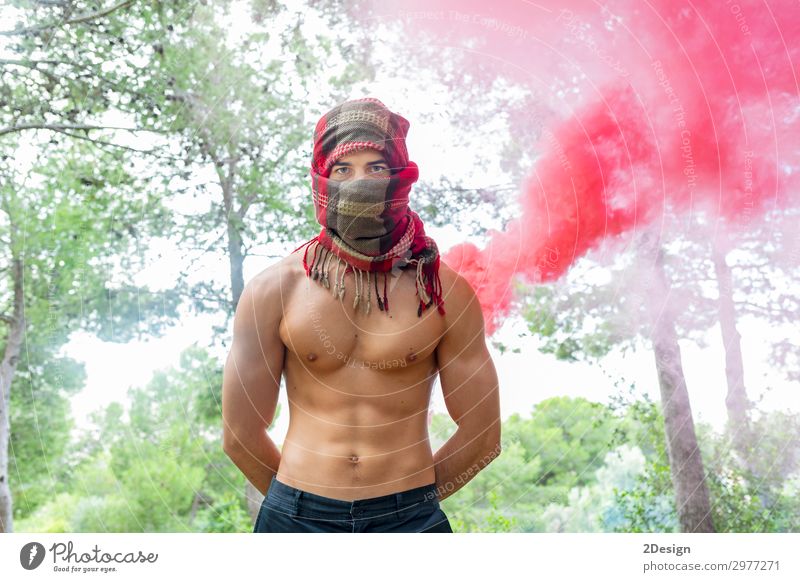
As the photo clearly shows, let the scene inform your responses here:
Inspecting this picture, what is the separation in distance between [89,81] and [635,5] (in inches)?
53.0

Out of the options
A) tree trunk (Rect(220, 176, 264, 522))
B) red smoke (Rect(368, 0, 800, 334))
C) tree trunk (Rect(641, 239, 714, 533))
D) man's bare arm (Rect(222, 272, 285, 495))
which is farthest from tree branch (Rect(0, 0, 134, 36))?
tree trunk (Rect(641, 239, 714, 533))

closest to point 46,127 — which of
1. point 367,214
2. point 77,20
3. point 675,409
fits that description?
point 77,20

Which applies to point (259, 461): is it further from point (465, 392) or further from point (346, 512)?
point (465, 392)

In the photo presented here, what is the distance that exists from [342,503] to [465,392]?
324 mm

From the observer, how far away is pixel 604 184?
1845 mm

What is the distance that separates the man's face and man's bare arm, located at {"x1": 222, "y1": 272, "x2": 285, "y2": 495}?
238mm

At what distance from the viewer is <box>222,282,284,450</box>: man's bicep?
1417mm

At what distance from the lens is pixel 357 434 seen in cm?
137

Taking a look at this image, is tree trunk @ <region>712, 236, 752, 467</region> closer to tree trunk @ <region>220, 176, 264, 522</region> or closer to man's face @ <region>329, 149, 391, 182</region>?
man's face @ <region>329, 149, 391, 182</region>

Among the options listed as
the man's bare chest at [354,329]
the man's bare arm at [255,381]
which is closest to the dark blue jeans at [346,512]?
the man's bare arm at [255,381]

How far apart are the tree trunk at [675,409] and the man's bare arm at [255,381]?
0.96 m

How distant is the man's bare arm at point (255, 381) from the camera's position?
142 centimetres

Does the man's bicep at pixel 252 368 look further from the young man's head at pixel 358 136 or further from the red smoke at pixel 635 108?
the red smoke at pixel 635 108
